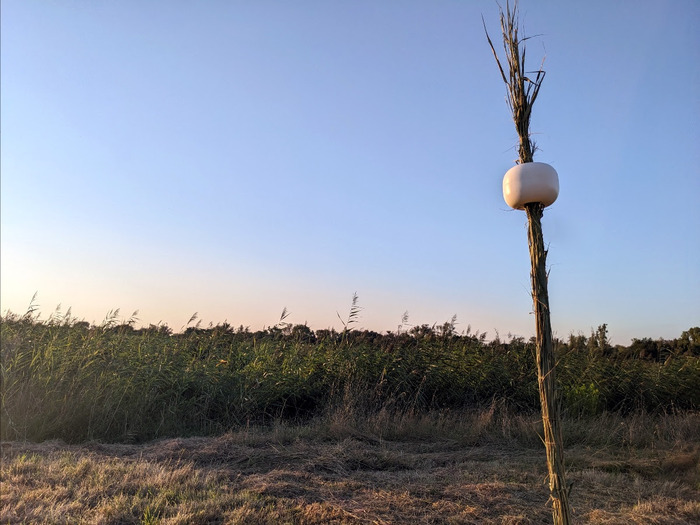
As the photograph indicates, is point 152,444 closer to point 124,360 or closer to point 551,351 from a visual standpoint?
point 124,360

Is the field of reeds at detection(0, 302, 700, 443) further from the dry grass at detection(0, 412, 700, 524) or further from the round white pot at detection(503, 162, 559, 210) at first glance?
the round white pot at detection(503, 162, 559, 210)

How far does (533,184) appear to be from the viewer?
2209 mm

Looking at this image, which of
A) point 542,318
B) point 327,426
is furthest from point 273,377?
point 542,318

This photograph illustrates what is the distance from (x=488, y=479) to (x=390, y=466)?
85cm

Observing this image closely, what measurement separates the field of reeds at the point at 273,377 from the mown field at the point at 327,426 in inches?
1.1

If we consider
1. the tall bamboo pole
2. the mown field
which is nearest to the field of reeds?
the mown field

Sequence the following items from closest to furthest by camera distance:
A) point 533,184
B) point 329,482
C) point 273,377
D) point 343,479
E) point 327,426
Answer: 1. point 533,184
2. point 329,482
3. point 343,479
4. point 327,426
5. point 273,377

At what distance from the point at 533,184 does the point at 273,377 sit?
539 cm

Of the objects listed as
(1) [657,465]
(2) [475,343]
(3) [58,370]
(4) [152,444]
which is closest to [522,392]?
(2) [475,343]

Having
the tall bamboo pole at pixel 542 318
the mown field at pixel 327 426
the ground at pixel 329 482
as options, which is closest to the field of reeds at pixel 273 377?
the mown field at pixel 327 426

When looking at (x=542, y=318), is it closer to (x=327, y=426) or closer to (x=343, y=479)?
(x=343, y=479)

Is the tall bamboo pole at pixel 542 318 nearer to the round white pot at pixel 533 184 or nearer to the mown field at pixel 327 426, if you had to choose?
the round white pot at pixel 533 184

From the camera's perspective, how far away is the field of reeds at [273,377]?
5.63m

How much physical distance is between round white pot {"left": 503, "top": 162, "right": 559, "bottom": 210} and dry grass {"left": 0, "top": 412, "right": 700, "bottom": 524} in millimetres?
1992
